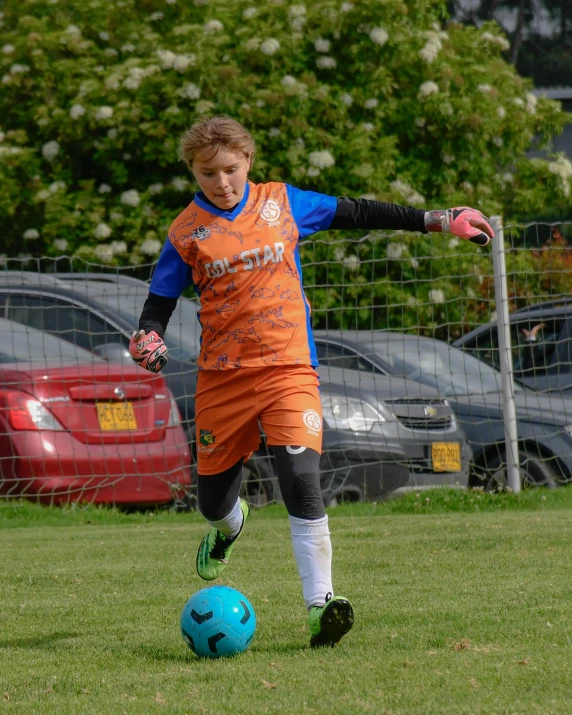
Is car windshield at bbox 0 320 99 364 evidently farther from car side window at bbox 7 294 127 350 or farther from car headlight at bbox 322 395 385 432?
car headlight at bbox 322 395 385 432

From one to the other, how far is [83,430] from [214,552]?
3792 mm

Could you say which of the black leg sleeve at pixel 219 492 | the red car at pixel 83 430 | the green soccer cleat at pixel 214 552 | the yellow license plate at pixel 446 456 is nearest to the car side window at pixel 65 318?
the red car at pixel 83 430

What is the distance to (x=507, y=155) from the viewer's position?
1630 centimetres

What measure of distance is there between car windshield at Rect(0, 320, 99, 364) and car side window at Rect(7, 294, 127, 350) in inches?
11.0

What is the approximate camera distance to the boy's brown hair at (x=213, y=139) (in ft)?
15.6

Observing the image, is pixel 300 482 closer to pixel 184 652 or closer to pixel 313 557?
pixel 313 557

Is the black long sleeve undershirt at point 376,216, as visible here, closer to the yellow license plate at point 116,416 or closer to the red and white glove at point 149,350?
the red and white glove at point 149,350

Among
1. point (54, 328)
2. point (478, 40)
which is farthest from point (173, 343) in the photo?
point (478, 40)

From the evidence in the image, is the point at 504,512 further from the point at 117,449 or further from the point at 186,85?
the point at 186,85

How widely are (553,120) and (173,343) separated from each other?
898cm

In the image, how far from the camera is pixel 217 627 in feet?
14.3

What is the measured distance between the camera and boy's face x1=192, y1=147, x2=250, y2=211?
4809mm
